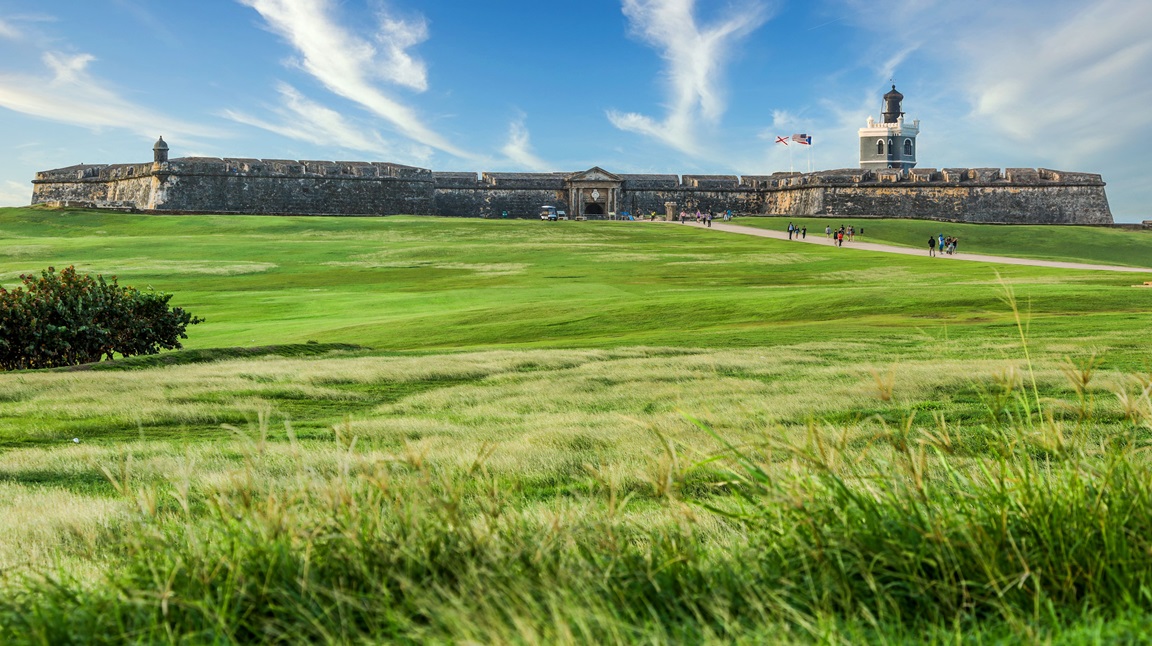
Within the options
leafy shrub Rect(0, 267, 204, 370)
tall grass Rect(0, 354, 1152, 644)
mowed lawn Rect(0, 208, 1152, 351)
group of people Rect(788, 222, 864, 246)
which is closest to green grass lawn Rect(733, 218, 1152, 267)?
mowed lawn Rect(0, 208, 1152, 351)

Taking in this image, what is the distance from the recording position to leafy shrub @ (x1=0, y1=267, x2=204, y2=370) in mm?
12742

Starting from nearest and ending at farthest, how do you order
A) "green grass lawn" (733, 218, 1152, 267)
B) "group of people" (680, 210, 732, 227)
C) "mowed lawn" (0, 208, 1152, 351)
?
"mowed lawn" (0, 208, 1152, 351), "green grass lawn" (733, 218, 1152, 267), "group of people" (680, 210, 732, 227)

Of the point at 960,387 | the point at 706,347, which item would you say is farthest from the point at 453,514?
the point at 706,347

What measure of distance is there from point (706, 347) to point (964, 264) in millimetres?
24236

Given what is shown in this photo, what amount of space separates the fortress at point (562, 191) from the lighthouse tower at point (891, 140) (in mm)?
19776

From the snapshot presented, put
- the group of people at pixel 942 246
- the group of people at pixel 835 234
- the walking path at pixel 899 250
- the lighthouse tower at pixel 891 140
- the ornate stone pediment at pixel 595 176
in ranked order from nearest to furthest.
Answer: the walking path at pixel 899 250 → the group of people at pixel 942 246 → the group of people at pixel 835 234 → the ornate stone pediment at pixel 595 176 → the lighthouse tower at pixel 891 140

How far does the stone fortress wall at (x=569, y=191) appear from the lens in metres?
62.4

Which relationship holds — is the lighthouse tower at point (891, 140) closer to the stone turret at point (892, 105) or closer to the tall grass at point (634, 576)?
the stone turret at point (892, 105)

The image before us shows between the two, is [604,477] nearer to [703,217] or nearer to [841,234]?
[841,234]

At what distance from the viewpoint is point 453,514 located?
2.72m

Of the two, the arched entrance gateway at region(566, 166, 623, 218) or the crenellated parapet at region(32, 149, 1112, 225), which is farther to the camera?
the arched entrance gateway at region(566, 166, 623, 218)

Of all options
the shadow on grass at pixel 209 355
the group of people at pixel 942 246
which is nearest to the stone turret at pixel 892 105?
the group of people at pixel 942 246

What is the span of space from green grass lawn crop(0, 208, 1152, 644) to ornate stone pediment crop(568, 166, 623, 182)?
152 feet

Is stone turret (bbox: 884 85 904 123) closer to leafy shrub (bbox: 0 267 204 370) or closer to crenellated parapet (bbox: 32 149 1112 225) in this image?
crenellated parapet (bbox: 32 149 1112 225)
